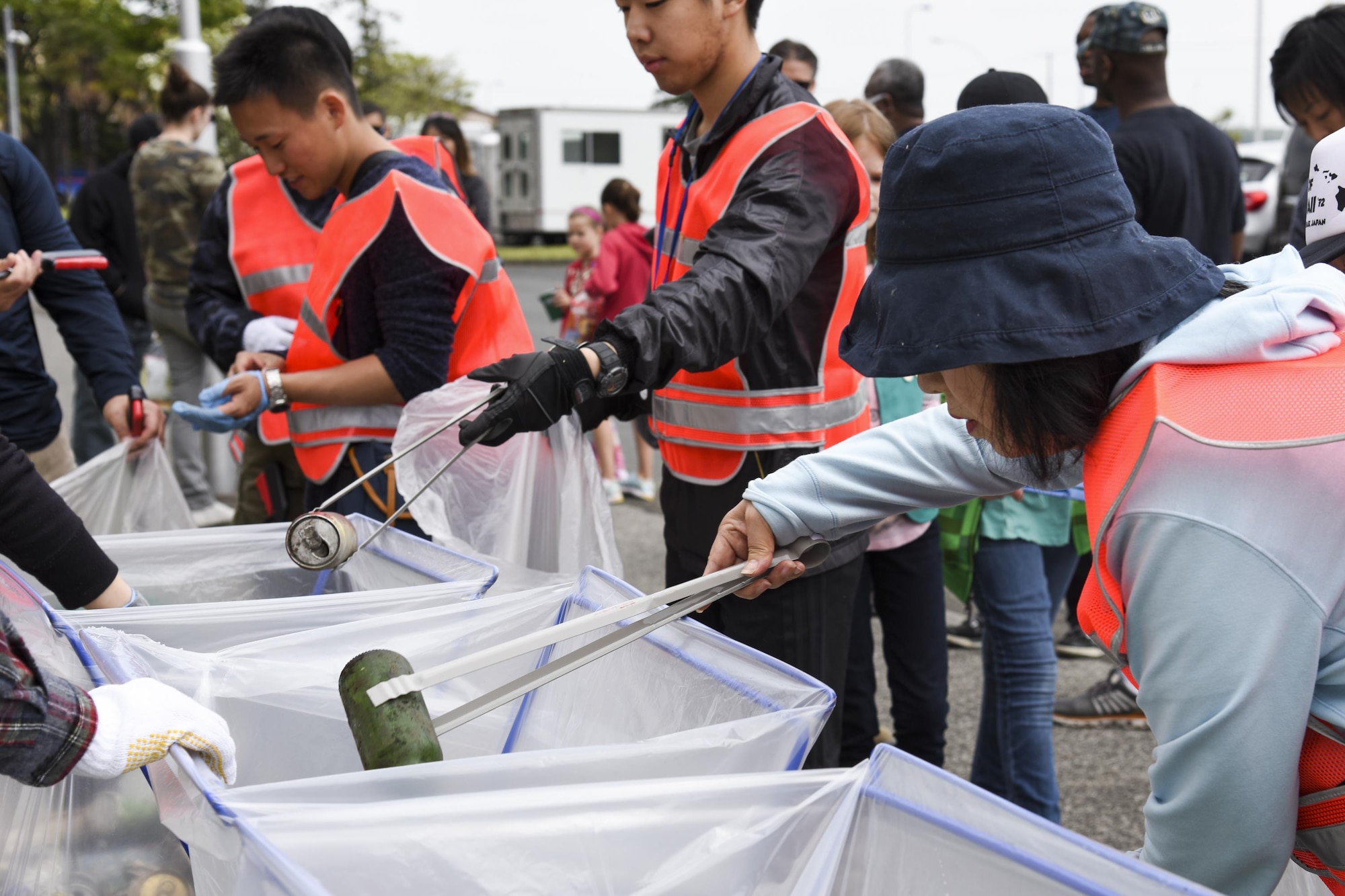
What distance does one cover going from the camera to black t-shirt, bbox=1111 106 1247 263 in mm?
3188

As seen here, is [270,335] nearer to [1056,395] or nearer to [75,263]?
[75,263]

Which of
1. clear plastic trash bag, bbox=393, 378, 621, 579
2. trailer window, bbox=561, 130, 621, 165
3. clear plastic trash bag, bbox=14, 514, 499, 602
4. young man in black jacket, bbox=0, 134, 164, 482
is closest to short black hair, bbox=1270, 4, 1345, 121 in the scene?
clear plastic trash bag, bbox=393, 378, 621, 579

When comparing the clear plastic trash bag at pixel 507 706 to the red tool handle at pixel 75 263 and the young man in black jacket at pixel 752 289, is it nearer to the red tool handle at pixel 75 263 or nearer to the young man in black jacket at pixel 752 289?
the young man in black jacket at pixel 752 289

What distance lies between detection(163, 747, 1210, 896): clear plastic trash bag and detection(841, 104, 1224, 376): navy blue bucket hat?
356 mm

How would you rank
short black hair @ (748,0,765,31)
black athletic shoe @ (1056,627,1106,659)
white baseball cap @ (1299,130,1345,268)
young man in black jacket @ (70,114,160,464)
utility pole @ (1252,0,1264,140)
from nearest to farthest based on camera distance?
white baseball cap @ (1299,130,1345,268) → short black hair @ (748,0,765,31) → black athletic shoe @ (1056,627,1106,659) → young man in black jacket @ (70,114,160,464) → utility pole @ (1252,0,1264,140)

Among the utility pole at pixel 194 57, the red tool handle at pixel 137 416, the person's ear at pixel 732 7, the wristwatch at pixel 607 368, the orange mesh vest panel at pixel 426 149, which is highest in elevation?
the utility pole at pixel 194 57

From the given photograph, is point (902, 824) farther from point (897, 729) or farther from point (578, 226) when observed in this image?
point (578, 226)

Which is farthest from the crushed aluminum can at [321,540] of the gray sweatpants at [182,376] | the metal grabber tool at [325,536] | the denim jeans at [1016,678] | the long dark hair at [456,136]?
the long dark hair at [456,136]

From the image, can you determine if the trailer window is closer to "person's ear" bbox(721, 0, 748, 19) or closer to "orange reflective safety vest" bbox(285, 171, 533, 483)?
"orange reflective safety vest" bbox(285, 171, 533, 483)

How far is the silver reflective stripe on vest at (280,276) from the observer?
2.52 meters

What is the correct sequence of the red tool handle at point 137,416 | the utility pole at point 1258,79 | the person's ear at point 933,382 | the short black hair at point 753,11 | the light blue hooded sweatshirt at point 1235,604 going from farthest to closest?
the utility pole at point 1258,79 → the red tool handle at point 137,416 → the short black hair at point 753,11 → the person's ear at point 933,382 → the light blue hooded sweatshirt at point 1235,604

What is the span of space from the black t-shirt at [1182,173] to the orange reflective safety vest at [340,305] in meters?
1.80

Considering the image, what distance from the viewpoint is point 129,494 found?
2.45 m

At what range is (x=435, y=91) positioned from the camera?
3069 cm
